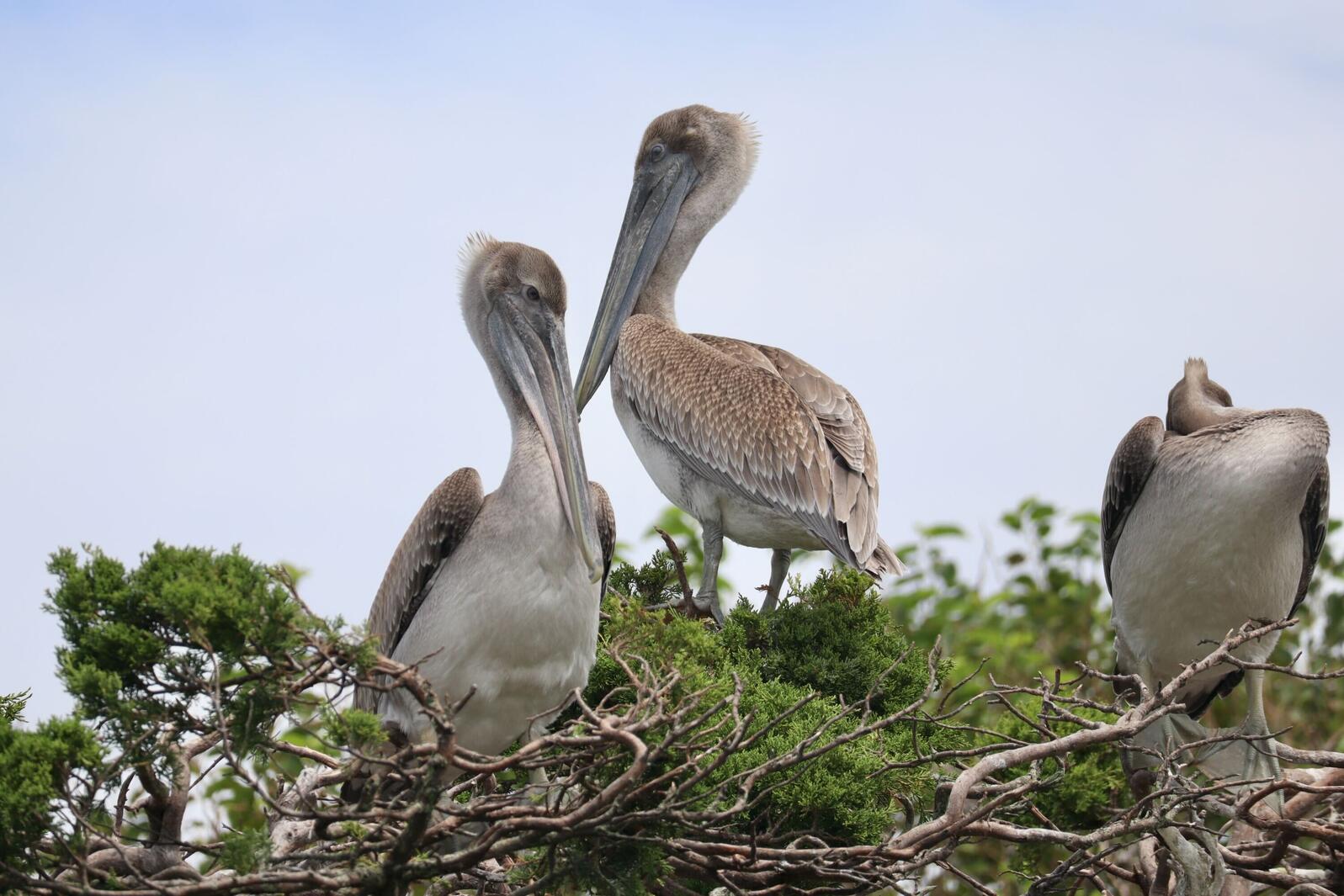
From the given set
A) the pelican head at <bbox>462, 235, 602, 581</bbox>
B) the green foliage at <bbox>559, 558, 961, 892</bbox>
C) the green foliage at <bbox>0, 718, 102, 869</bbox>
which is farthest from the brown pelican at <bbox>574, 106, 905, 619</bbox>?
the green foliage at <bbox>0, 718, 102, 869</bbox>

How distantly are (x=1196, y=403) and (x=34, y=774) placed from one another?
453 cm

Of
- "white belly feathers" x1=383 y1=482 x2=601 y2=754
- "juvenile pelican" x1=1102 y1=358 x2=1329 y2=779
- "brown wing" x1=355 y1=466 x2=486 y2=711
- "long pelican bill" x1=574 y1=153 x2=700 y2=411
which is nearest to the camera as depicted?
"white belly feathers" x1=383 y1=482 x2=601 y2=754

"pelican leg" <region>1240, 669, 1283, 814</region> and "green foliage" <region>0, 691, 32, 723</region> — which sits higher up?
"green foliage" <region>0, 691, 32, 723</region>

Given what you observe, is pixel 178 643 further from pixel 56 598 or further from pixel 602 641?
pixel 602 641

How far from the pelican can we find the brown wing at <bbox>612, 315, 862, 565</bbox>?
141 cm

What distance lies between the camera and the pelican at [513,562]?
183 inches

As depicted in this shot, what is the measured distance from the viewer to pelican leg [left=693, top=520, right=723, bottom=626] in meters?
6.31

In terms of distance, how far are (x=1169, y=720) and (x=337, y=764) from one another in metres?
3.06

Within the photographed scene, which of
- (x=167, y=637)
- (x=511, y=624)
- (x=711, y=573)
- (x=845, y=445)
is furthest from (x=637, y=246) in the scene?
(x=167, y=637)

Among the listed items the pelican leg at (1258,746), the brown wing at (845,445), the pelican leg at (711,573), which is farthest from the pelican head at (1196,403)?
the pelican leg at (711,573)

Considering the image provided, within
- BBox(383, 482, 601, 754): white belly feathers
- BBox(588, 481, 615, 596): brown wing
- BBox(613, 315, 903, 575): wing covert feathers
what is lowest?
BBox(383, 482, 601, 754): white belly feathers

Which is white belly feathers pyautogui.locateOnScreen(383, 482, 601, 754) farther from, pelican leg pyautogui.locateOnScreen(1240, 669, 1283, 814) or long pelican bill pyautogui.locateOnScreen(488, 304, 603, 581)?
pelican leg pyautogui.locateOnScreen(1240, 669, 1283, 814)

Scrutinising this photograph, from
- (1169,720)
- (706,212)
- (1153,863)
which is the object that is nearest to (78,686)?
(1153,863)

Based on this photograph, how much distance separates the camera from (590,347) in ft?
25.1
